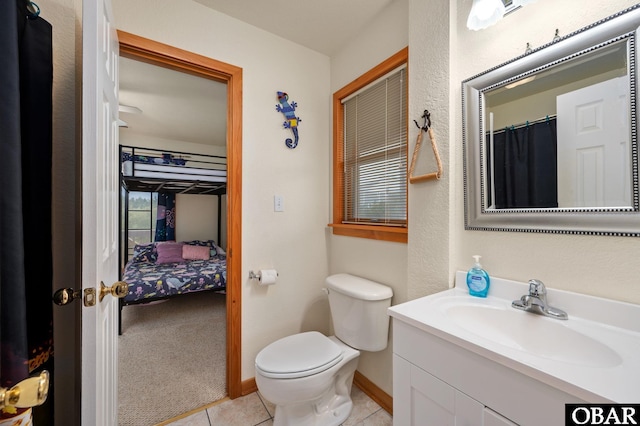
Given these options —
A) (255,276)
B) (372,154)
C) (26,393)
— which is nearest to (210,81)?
(372,154)

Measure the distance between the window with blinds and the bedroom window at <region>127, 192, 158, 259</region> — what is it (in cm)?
401

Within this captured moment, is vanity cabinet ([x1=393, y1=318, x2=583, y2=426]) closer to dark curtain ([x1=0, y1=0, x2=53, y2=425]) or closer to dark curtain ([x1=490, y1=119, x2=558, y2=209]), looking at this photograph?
dark curtain ([x1=490, y1=119, x2=558, y2=209])

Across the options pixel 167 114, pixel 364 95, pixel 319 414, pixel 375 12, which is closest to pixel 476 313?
pixel 319 414

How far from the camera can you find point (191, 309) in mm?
3326

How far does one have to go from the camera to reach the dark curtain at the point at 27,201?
0.67 m

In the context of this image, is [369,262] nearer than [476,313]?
No

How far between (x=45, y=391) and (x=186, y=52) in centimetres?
165

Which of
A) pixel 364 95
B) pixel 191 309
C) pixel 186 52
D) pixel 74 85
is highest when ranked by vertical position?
pixel 186 52

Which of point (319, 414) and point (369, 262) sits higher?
point (369, 262)

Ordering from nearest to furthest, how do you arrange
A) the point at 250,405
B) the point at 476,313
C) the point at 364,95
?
the point at 476,313, the point at 250,405, the point at 364,95

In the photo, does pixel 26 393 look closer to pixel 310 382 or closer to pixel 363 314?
pixel 310 382

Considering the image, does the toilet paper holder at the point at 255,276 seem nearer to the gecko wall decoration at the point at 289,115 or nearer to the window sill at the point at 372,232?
the window sill at the point at 372,232

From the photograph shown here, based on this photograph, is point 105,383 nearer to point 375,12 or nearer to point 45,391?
point 45,391

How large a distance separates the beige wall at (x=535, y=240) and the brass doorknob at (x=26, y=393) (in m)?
1.39
